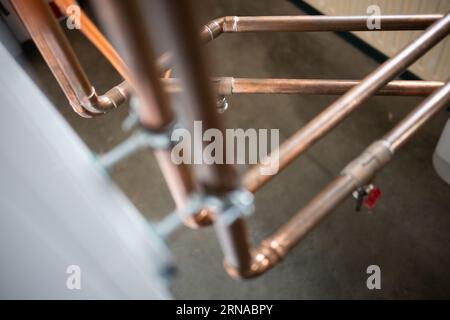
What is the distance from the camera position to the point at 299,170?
6.78 feet

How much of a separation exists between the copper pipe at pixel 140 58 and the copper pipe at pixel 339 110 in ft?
0.60

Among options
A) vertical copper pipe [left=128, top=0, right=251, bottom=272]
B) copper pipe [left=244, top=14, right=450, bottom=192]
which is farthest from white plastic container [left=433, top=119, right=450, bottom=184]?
vertical copper pipe [left=128, top=0, right=251, bottom=272]

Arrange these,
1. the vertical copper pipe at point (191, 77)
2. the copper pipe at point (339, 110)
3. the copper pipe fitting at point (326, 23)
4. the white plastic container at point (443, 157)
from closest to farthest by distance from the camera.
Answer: the vertical copper pipe at point (191, 77)
the copper pipe at point (339, 110)
the copper pipe fitting at point (326, 23)
the white plastic container at point (443, 157)

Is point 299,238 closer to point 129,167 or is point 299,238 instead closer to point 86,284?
point 86,284

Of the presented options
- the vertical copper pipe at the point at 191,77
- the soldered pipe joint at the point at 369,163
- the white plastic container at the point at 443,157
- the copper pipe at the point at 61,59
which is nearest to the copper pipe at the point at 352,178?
the soldered pipe joint at the point at 369,163

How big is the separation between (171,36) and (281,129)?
6.30ft

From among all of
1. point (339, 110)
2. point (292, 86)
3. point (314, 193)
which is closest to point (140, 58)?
point (339, 110)

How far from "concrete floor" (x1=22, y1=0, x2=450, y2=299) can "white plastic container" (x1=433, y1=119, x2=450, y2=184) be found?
48mm

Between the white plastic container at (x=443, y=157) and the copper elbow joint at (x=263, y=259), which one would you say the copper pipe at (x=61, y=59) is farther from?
the white plastic container at (x=443, y=157)

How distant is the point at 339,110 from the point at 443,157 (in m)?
1.46

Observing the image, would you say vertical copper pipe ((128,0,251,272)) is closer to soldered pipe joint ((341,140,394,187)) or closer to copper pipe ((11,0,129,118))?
soldered pipe joint ((341,140,394,187))

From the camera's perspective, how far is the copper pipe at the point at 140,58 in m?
0.33

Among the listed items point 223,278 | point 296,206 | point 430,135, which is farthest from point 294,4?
point 223,278

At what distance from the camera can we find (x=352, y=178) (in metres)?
0.63
